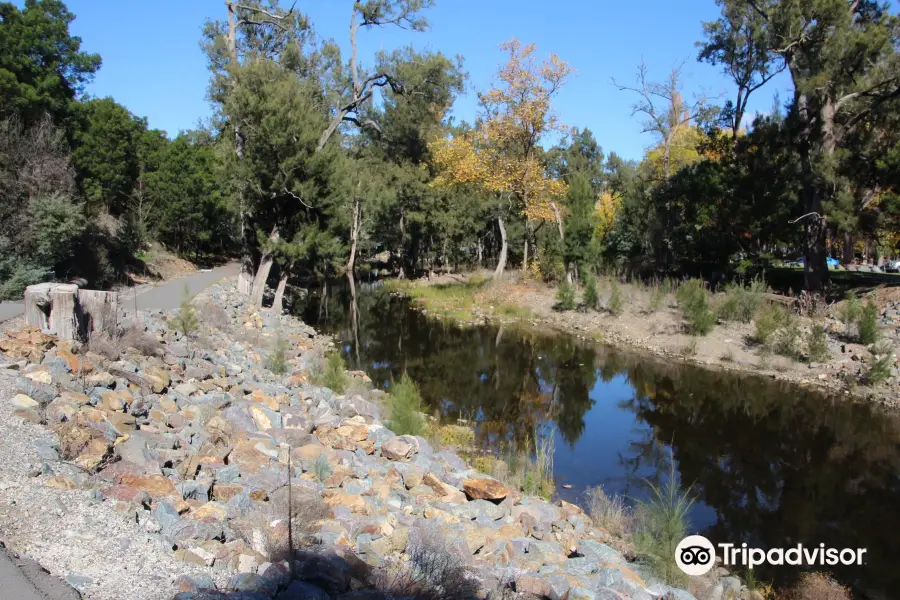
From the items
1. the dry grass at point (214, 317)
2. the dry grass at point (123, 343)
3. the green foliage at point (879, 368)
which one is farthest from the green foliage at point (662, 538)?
the dry grass at point (214, 317)

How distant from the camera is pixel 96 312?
32.8ft

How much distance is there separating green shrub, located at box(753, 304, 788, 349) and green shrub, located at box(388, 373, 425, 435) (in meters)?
12.8

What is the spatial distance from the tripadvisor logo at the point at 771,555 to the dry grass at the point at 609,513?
88 centimetres

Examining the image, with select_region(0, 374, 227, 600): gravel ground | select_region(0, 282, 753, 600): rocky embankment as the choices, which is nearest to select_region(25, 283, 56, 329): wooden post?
select_region(0, 282, 753, 600): rocky embankment

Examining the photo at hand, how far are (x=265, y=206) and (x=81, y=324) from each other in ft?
46.5

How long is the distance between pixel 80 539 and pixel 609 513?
22.6 ft

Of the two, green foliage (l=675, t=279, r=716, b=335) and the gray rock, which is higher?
green foliage (l=675, t=279, r=716, b=335)

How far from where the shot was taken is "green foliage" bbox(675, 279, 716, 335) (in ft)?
70.5

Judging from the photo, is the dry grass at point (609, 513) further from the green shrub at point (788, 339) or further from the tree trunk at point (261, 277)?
the tree trunk at point (261, 277)

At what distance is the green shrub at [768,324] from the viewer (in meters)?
19.7

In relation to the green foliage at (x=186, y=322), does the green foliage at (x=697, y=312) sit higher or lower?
higher

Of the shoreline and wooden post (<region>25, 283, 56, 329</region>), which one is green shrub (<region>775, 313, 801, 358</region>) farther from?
wooden post (<region>25, 283, 56, 329</region>)

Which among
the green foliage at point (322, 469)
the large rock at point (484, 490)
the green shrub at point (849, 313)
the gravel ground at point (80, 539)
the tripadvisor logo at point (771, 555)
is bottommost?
the tripadvisor logo at point (771, 555)

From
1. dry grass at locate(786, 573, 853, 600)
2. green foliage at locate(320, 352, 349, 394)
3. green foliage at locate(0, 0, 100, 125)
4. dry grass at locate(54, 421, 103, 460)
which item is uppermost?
green foliage at locate(0, 0, 100, 125)
